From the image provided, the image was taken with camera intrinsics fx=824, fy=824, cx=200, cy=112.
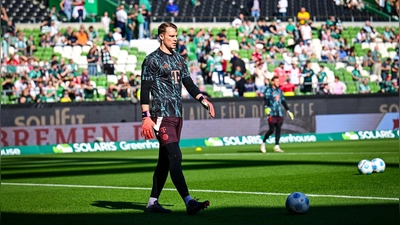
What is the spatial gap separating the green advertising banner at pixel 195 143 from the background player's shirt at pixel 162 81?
18.8m

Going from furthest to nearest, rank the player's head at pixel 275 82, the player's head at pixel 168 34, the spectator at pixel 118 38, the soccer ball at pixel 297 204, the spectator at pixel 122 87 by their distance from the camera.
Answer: the spectator at pixel 118 38
the spectator at pixel 122 87
the player's head at pixel 275 82
the player's head at pixel 168 34
the soccer ball at pixel 297 204

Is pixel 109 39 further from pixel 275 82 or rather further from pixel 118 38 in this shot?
pixel 275 82

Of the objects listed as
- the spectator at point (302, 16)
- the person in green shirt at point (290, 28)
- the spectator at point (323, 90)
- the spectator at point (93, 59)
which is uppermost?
the spectator at point (302, 16)

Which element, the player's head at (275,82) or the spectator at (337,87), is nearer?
the player's head at (275,82)

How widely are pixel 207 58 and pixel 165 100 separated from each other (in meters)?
23.7

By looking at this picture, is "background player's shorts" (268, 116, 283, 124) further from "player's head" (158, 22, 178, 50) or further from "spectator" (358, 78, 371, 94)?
"player's head" (158, 22, 178, 50)

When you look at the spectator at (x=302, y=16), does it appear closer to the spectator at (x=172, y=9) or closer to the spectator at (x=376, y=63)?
the spectator at (x=376, y=63)

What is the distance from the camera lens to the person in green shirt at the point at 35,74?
3003 cm

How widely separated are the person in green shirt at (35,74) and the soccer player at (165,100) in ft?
66.8

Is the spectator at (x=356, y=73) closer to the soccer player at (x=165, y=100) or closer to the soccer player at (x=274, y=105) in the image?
the soccer player at (x=274, y=105)

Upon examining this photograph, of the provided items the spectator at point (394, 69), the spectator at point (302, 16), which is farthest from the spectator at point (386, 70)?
the spectator at point (302, 16)

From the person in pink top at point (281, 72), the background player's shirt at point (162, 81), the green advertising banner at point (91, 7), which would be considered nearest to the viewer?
the background player's shirt at point (162, 81)

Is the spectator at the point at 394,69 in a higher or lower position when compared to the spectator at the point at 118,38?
lower

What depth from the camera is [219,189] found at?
1314 centimetres
